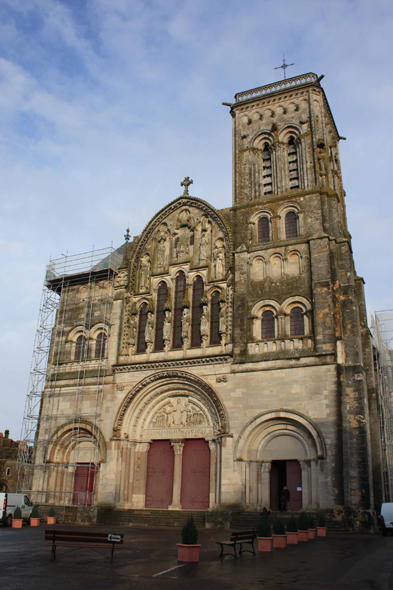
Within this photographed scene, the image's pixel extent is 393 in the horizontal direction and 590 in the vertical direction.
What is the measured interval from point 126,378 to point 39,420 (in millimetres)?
6104

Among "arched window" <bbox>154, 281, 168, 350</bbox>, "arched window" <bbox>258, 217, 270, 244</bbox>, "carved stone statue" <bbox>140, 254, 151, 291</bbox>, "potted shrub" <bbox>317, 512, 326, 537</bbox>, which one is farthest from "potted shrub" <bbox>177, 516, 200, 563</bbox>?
"carved stone statue" <bbox>140, 254, 151, 291</bbox>

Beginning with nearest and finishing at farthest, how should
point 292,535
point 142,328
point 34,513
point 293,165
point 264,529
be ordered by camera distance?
point 264,529 → point 292,535 → point 34,513 → point 142,328 → point 293,165

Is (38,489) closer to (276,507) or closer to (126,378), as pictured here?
(126,378)

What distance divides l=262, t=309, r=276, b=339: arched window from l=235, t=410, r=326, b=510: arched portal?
3.95 m

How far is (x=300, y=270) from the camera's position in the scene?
26.1 meters

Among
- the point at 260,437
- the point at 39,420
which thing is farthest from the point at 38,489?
the point at 260,437

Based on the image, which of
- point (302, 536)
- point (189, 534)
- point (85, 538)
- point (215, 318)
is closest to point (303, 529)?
point (302, 536)

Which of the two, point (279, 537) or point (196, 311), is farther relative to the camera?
point (196, 311)

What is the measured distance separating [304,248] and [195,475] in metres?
12.5

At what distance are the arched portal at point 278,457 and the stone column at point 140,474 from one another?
5.64 m

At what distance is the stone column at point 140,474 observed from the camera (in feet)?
85.7

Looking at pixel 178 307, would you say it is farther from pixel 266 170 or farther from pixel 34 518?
pixel 34 518

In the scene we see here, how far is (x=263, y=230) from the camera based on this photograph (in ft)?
93.6

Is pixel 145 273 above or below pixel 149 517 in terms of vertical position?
above
